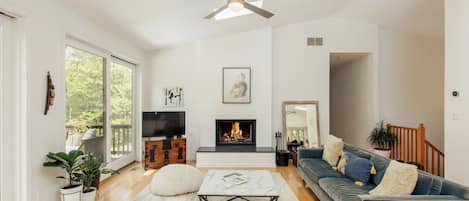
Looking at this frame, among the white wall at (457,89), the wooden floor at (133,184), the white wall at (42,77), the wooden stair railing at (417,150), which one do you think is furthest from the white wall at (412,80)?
the white wall at (42,77)

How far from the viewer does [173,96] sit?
642cm

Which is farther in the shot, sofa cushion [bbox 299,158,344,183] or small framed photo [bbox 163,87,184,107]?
small framed photo [bbox 163,87,184,107]

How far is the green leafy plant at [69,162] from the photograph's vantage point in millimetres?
2996

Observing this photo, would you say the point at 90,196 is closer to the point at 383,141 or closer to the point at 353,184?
the point at 353,184

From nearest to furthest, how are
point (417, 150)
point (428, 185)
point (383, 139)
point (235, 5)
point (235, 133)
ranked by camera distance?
point (428, 185), point (235, 5), point (417, 150), point (383, 139), point (235, 133)

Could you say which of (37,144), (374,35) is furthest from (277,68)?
(37,144)

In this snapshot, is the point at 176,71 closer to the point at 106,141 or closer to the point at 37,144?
the point at 106,141

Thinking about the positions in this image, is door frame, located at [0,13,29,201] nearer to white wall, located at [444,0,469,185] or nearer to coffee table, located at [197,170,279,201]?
coffee table, located at [197,170,279,201]

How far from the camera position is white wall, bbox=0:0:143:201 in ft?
9.30

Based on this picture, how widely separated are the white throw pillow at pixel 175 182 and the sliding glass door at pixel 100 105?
49.9 inches

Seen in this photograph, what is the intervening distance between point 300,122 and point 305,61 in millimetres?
1472

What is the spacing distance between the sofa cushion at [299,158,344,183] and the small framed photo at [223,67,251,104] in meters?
2.27

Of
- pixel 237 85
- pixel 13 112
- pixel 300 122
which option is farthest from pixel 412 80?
pixel 13 112

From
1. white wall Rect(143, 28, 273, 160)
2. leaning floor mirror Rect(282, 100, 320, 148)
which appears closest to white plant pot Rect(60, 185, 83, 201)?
white wall Rect(143, 28, 273, 160)
